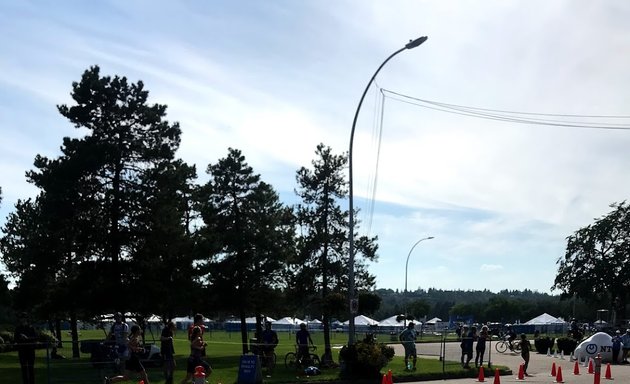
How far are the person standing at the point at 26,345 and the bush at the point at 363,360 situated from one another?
909cm

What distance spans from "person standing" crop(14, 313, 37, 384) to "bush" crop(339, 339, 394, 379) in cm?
909

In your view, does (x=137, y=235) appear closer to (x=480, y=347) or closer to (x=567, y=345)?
(x=480, y=347)

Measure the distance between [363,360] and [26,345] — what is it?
31.8 ft

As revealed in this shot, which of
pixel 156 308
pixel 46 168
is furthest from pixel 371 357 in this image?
pixel 46 168

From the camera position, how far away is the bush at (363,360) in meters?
22.6

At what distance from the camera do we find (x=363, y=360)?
2262 cm

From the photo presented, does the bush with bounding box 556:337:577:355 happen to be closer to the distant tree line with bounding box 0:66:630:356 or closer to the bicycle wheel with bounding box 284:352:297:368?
the distant tree line with bounding box 0:66:630:356

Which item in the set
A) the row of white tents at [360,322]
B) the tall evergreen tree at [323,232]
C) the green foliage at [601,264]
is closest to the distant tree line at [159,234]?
the tall evergreen tree at [323,232]

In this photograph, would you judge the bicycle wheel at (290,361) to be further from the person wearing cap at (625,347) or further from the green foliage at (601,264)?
the green foliage at (601,264)

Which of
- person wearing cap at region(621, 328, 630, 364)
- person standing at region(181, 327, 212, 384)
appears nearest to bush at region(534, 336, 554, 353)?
person wearing cap at region(621, 328, 630, 364)

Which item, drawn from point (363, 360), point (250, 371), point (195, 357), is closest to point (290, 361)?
point (363, 360)

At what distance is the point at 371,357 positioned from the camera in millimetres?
22578

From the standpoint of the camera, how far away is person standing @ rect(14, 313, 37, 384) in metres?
18.1

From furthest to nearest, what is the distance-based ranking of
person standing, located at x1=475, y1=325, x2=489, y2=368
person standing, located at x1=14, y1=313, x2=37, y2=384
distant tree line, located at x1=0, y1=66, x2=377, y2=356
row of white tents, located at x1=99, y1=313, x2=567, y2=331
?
row of white tents, located at x1=99, y1=313, x2=567, y2=331 → distant tree line, located at x1=0, y1=66, x2=377, y2=356 → person standing, located at x1=475, y1=325, x2=489, y2=368 → person standing, located at x1=14, y1=313, x2=37, y2=384
